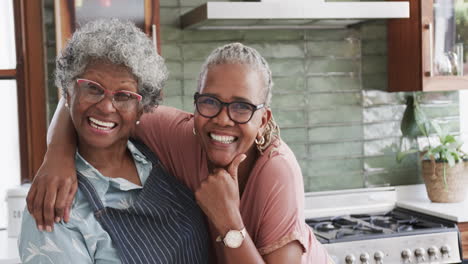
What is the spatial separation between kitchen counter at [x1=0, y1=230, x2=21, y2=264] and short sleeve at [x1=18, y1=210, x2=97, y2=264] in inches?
43.0

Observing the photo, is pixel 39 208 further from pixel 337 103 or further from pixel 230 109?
pixel 337 103

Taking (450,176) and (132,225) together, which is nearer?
(132,225)

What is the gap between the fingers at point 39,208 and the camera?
4.39 feet

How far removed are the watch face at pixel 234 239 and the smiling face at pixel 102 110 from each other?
0.37 metres

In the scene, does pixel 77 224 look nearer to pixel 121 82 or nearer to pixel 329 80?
pixel 121 82

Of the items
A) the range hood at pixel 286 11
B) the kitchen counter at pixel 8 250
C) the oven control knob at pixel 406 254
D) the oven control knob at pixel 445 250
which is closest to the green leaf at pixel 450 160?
the oven control knob at pixel 445 250

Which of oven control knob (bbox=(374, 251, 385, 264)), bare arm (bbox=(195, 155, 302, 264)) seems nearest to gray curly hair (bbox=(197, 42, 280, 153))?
bare arm (bbox=(195, 155, 302, 264))

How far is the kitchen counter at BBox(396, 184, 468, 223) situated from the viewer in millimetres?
2895

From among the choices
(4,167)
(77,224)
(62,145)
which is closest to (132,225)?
(77,224)

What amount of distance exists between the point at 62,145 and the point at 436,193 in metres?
2.25

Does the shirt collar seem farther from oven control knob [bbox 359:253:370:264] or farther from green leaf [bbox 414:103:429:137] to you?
green leaf [bbox 414:103:429:137]

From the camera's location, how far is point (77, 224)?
1381 mm

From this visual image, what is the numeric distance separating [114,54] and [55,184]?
337mm

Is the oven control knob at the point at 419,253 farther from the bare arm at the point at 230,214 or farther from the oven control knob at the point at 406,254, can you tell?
the bare arm at the point at 230,214
